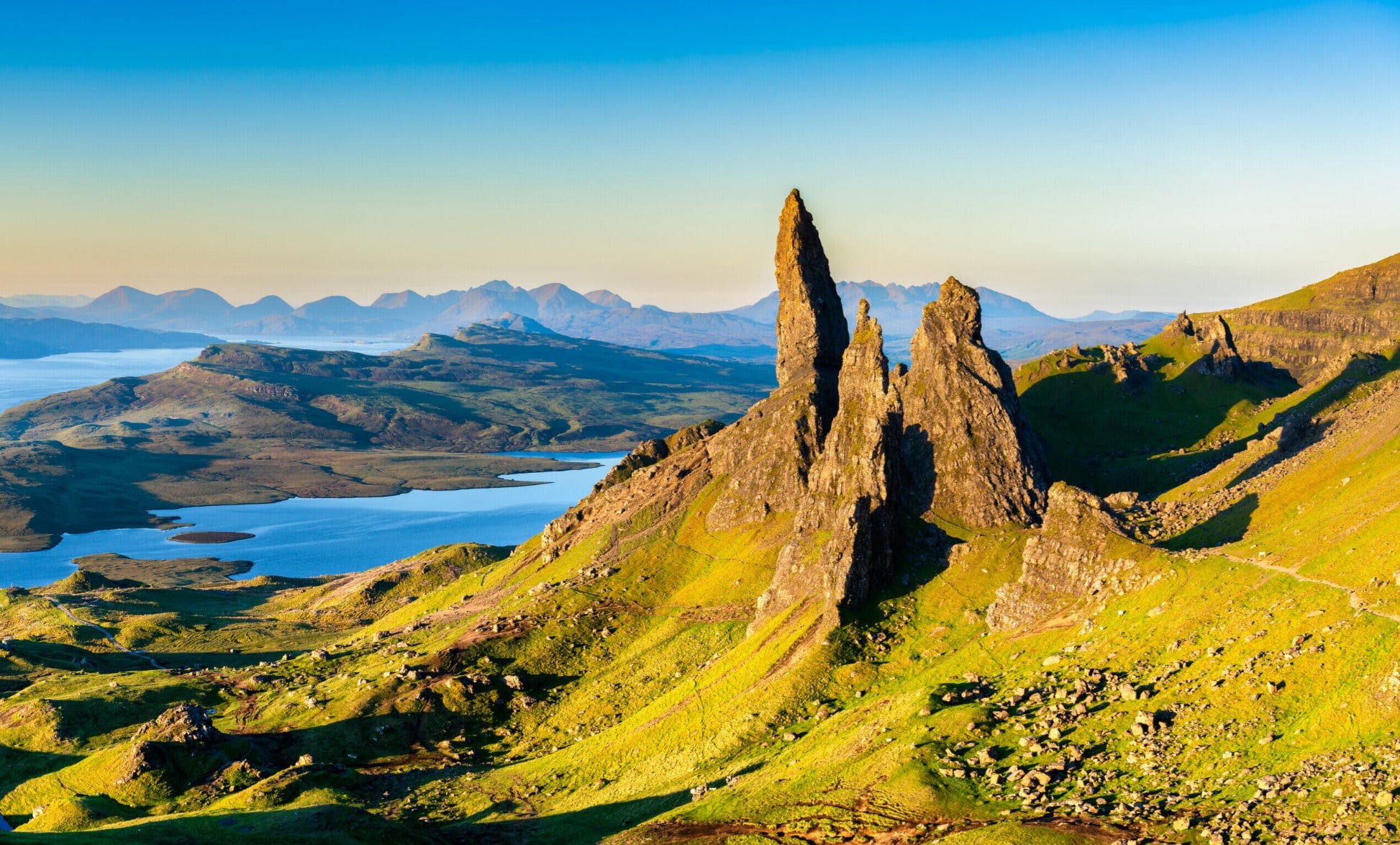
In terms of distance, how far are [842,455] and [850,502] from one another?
64.2 ft

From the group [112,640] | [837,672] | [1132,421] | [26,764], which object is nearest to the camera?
[837,672]

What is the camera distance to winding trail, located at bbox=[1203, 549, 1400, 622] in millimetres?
60375

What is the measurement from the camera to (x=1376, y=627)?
194ft

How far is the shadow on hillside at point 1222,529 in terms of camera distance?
91875mm

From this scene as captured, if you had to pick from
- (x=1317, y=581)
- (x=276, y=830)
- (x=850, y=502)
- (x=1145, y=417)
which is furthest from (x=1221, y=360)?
(x=276, y=830)

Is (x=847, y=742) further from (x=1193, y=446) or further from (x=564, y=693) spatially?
(x=1193, y=446)

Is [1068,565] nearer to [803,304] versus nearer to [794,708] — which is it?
[794,708]

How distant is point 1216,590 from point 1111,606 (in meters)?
9.14

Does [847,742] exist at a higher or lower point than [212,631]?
higher

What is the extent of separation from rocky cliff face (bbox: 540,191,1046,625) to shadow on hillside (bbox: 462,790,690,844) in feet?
95.9

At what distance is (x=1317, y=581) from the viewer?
2692 inches

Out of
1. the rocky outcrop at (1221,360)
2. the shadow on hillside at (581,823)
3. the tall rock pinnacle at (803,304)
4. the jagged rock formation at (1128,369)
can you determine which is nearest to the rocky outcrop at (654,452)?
the tall rock pinnacle at (803,304)

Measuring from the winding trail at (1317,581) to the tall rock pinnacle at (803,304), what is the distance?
82.0 meters

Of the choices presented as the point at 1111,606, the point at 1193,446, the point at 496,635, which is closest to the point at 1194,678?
the point at 1111,606
